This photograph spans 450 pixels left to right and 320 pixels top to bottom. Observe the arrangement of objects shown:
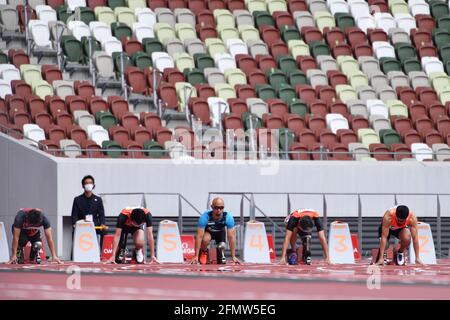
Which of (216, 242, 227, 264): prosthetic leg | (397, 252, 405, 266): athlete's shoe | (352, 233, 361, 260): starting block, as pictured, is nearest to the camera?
(397, 252, 405, 266): athlete's shoe

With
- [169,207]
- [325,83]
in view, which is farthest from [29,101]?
[325,83]

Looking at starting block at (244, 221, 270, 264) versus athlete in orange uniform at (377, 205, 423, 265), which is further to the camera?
starting block at (244, 221, 270, 264)

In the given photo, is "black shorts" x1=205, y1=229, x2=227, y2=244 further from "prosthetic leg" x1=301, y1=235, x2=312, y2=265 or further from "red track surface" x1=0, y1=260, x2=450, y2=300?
"prosthetic leg" x1=301, y1=235, x2=312, y2=265

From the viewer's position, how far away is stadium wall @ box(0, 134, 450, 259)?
35.0 meters

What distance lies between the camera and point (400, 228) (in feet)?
92.5

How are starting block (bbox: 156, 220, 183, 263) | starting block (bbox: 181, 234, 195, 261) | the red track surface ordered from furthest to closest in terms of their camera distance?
starting block (bbox: 181, 234, 195, 261), starting block (bbox: 156, 220, 183, 263), the red track surface

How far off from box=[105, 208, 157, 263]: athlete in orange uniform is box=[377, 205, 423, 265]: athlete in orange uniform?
4042mm

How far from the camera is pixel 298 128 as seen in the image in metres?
37.8

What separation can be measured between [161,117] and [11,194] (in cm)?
450

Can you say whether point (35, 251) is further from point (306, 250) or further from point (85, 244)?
point (306, 250)

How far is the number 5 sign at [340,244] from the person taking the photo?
3131 cm

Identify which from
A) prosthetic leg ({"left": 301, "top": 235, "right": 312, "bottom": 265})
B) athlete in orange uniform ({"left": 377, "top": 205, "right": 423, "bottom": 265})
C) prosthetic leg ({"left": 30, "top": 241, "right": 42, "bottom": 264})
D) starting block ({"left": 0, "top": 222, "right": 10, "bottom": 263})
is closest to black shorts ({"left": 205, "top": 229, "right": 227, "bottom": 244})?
prosthetic leg ({"left": 301, "top": 235, "right": 312, "bottom": 265})

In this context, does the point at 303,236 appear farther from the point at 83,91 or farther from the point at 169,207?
the point at 83,91

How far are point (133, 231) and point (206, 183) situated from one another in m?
7.45
